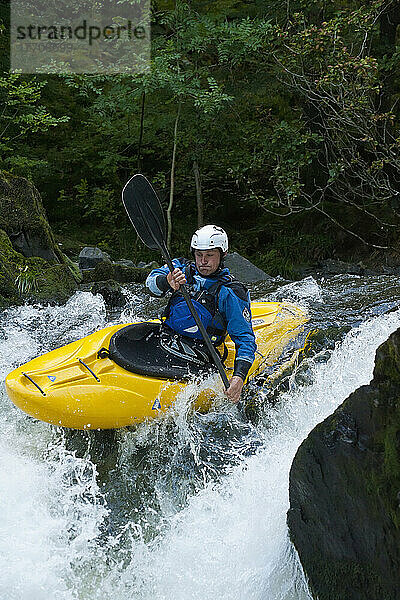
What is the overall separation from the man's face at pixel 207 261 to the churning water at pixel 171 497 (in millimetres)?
730

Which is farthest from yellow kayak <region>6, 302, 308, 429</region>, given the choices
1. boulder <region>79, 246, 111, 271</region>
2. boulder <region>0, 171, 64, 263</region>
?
boulder <region>79, 246, 111, 271</region>

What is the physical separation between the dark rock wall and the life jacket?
139 cm

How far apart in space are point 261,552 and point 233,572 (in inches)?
5.7

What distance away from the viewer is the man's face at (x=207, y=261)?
3.43 metres

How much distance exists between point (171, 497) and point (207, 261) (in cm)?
135

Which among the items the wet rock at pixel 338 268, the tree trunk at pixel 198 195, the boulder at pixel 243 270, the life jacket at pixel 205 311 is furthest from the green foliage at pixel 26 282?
the tree trunk at pixel 198 195

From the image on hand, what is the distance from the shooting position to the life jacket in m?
3.42

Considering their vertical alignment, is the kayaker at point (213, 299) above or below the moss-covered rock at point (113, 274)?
above

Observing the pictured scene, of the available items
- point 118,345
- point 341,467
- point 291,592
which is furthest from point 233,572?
point 118,345

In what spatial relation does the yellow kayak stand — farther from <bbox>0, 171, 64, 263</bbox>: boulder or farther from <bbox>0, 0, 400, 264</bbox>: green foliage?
<bbox>0, 0, 400, 264</bbox>: green foliage

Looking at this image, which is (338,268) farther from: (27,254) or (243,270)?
(27,254)

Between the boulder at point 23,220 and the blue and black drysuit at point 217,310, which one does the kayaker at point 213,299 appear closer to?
the blue and black drysuit at point 217,310

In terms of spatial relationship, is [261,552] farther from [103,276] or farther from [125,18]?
[125,18]

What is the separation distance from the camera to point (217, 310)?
3.42 meters
